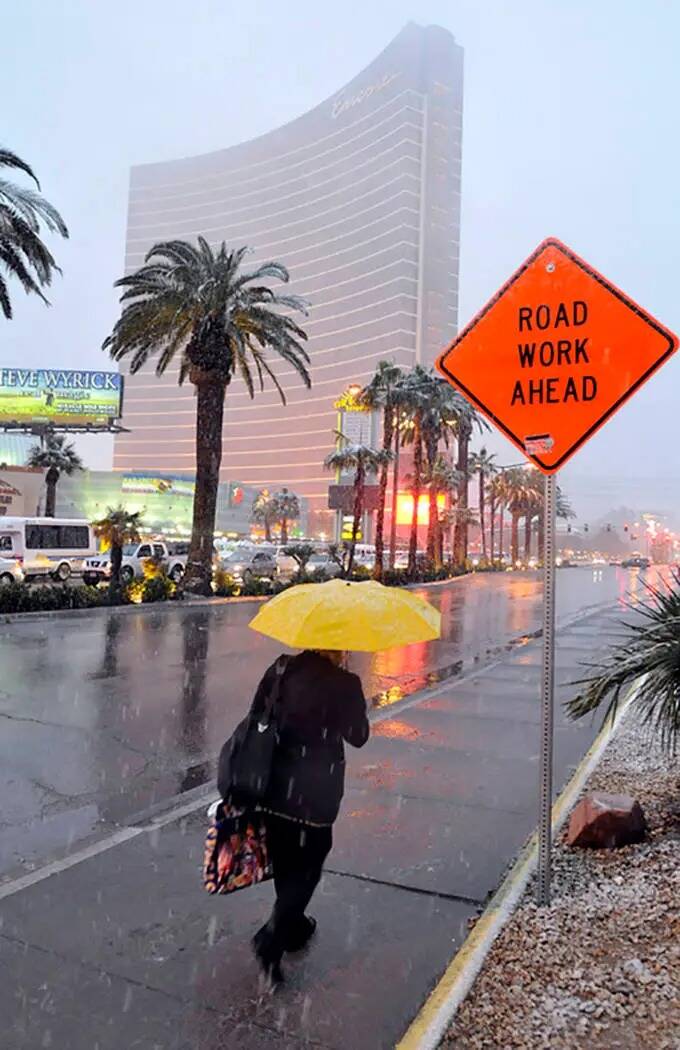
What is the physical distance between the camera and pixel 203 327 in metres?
24.0

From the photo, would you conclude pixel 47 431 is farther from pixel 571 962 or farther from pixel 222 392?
pixel 571 962

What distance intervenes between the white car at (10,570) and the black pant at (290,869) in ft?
84.3

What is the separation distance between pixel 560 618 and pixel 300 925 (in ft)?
62.9

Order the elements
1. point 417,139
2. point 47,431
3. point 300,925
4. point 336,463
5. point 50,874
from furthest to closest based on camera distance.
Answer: point 417,139, point 47,431, point 336,463, point 50,874, point 300,925

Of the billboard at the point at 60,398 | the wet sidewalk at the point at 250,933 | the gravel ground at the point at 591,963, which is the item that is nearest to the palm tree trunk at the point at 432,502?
the billboard at the point at 60,398

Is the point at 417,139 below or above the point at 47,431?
above

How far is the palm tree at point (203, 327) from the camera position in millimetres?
24234

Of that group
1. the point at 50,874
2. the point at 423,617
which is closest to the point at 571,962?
the point at 423,617

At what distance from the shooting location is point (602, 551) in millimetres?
199625

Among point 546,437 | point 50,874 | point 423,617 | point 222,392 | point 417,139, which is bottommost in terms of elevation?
point 50,874

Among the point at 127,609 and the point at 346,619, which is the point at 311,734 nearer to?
the point at 346,619

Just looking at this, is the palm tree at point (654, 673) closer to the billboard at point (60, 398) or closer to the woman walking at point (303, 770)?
the woman walking at point (303, 770)

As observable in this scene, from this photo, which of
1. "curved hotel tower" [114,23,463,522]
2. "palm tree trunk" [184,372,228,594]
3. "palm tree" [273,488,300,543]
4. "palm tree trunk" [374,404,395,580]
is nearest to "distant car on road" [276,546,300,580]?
"palm tree trunk" [374,404,395,580]

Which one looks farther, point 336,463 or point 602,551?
point 602,551
